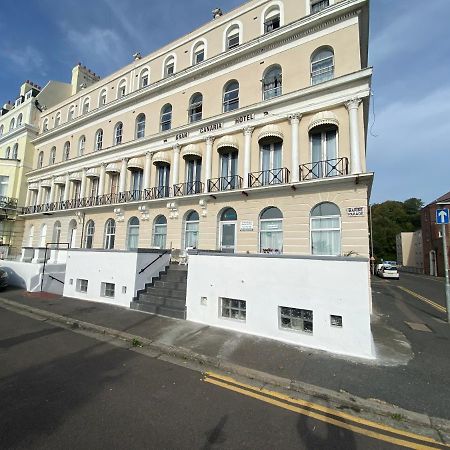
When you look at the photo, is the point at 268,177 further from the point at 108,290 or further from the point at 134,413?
the point at 134,413

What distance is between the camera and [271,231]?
13.5 m

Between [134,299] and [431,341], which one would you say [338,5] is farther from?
[134,299]

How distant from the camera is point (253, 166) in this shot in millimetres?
14328

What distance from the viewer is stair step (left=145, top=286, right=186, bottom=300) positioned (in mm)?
9214

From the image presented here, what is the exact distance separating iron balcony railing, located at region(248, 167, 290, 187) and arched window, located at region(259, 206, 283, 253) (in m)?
1.41

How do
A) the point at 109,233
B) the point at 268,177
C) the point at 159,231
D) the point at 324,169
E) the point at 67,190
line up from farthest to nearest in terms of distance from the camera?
the point at 67,190
the point at 109,233
the point at 159,231
the point at 268,177
the point at 324,169

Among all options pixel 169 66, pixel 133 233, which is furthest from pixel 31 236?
pixel 169 66

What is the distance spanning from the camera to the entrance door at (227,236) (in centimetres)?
1459

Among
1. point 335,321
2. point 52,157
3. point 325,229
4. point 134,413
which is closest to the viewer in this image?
point 134,413

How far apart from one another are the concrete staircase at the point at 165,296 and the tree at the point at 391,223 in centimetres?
6541

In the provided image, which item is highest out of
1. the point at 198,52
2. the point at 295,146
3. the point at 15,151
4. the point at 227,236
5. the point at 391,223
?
the point at 198,52

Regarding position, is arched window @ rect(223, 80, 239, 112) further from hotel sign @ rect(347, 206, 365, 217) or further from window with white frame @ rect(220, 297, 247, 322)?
window with white frame @ rect(220, 297, 247, 322)

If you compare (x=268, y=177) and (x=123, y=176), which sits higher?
(x=123, y=176)

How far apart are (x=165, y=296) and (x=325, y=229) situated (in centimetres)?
773
